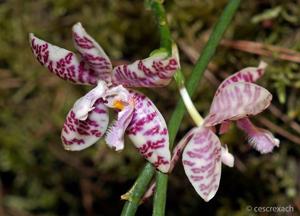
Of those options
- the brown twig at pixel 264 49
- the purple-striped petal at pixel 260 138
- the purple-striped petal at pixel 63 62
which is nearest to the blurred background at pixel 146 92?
the brown twig at pixel 264 49

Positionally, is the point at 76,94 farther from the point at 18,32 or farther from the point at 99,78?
the point at 99,78

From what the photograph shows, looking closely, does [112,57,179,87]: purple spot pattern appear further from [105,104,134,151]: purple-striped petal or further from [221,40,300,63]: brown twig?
[221,40,300,63]: brown twig

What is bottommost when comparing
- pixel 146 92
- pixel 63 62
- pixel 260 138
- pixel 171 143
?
pixel 146 92

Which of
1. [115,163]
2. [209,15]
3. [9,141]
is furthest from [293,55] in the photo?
[9,141]

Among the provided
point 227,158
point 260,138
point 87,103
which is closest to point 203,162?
point 227,158

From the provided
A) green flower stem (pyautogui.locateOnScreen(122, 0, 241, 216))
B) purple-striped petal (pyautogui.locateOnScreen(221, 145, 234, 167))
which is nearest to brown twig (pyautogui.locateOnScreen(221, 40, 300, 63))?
green flower stem (pyautogui.locateOnScreen(122, 0, 241, 216))

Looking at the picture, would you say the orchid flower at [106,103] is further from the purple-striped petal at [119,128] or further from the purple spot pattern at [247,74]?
the purple spot pattern at [247,74]

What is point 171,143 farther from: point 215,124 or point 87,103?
point 87,103
